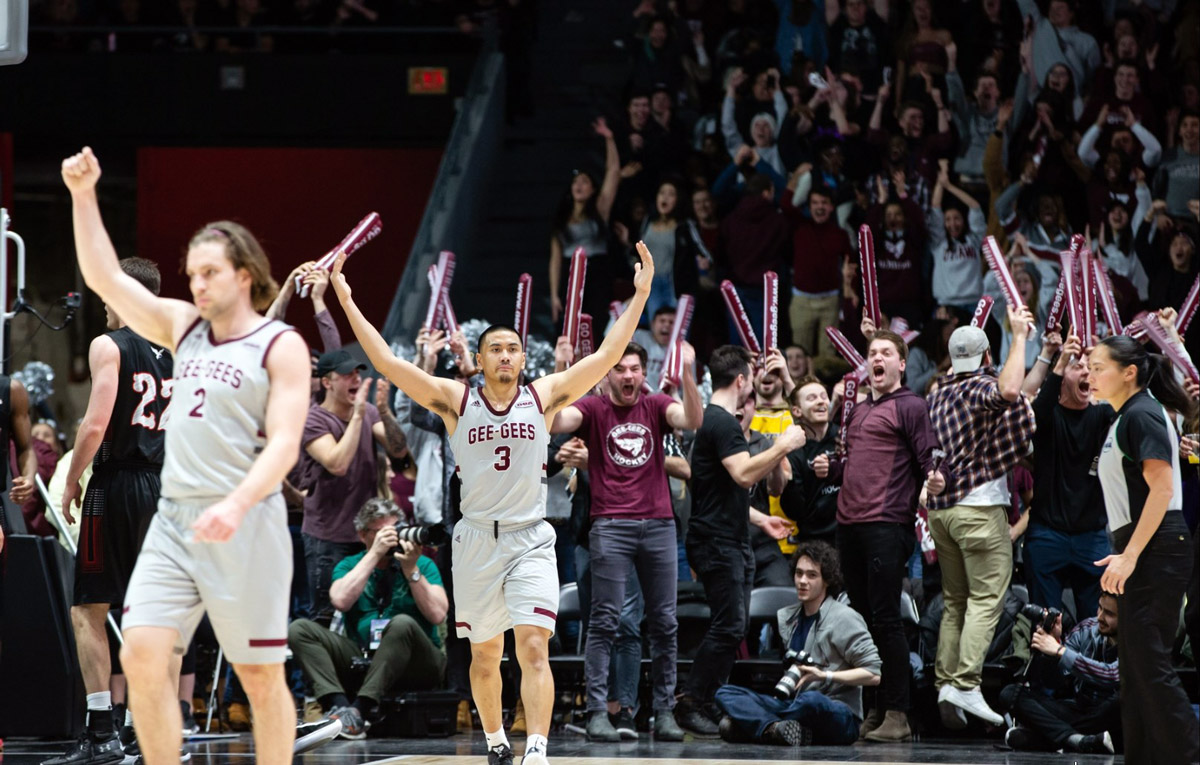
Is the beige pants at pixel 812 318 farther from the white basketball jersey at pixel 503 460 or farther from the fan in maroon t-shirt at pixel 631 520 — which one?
the white basketball jersey at pixel 503 460

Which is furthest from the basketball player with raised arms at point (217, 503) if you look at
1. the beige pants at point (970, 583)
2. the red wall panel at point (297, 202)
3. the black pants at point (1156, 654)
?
the red wall panel at point (297, 202)

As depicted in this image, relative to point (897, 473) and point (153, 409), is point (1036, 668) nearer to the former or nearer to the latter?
point (897, 473)

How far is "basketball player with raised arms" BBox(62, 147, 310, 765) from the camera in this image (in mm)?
4918

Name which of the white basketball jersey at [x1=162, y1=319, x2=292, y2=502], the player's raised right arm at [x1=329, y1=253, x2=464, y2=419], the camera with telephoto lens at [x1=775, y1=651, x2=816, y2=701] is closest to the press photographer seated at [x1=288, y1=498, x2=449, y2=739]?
the player's raised right arm at [x1=329, y1=253, x2=464, y2=419]

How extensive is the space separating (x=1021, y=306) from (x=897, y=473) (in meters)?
1.19

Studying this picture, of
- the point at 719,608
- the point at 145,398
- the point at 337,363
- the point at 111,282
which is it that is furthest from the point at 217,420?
the point at 337,363

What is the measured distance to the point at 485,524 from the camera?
Result: 22.6ft

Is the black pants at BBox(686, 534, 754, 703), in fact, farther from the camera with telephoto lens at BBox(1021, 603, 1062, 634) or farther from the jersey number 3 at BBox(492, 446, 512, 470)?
the jersey number 3 at BBox(492, 446, 512, 470)

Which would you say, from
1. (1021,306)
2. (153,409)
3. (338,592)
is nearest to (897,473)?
(1021,306)

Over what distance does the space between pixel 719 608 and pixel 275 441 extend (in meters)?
4.31

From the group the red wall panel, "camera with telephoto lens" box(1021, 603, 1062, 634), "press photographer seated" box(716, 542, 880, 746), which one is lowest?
"press photographer seated" box(716, 542, 880, 746)

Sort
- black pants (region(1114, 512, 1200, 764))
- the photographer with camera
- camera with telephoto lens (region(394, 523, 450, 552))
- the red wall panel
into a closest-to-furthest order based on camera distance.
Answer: black pants (region(1114, 512, 1200, 764)) → camera with telephoto lens (region(394, 523, 450, 552)) → the photographer with camera → the red wall panel

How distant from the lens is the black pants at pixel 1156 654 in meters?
6.49

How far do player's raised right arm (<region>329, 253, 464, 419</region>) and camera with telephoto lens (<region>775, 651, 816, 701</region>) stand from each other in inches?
103
